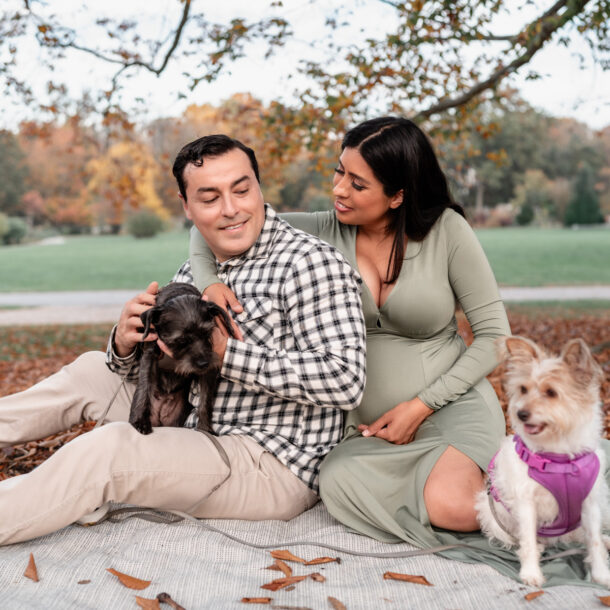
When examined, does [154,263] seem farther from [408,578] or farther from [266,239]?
[408,578]

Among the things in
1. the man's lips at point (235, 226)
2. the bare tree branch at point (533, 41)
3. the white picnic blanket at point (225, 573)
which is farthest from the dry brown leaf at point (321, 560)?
the bare tree branch at point (533, 41)

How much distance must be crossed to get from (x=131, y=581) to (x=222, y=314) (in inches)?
51.9

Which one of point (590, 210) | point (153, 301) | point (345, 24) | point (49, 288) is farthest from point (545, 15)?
point (590, 210)

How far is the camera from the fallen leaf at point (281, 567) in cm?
312

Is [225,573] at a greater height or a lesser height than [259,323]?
lesser

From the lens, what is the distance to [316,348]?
11.3 ft

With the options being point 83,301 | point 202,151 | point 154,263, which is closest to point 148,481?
point 202,151

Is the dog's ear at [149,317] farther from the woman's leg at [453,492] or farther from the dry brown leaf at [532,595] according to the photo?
the dry brown leaf at [532,595]

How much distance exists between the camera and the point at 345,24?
10.4m

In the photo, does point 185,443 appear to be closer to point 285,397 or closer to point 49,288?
point 285,397

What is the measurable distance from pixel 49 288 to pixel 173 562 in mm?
28552

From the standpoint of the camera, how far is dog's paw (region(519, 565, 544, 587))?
9.64ft

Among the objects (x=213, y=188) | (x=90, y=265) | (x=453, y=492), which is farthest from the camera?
(x=90, y=265)

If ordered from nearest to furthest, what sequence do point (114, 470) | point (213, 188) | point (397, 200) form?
1. point (114, 470)
2. point (213, 188)
3. point (397, 200)
